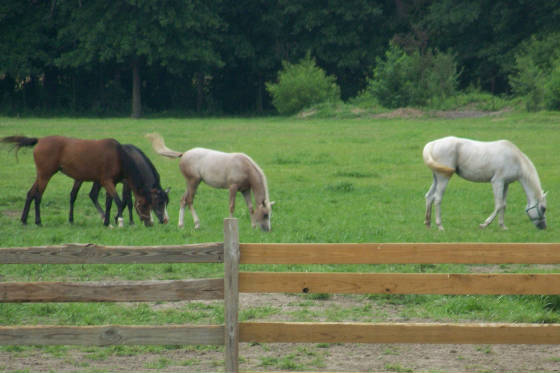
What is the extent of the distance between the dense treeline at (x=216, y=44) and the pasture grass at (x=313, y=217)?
20290 mm

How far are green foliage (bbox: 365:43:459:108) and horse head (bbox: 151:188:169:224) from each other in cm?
3286

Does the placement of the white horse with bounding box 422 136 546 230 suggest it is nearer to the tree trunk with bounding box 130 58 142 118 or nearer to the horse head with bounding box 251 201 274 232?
the horse head with bounding box 251 201 274 232

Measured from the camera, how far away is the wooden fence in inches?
215

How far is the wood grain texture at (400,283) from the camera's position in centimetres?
547

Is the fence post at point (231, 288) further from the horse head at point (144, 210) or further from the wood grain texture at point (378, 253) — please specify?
the horse head at point (144, 210)

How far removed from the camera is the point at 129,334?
5.50 metres

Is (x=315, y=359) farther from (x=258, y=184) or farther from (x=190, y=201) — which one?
(x=190, y=201)

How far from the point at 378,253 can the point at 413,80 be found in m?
42.1

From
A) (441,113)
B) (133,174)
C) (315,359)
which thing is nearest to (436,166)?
(133,174)

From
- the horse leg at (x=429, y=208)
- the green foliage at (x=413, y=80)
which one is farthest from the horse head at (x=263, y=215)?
the green foliage at (x=413, y=80)

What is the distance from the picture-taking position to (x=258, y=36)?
59531 millimetres

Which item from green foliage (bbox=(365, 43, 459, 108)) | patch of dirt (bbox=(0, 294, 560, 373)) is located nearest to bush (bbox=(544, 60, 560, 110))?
green foliage (bbox=(365, 43, 459, 108))

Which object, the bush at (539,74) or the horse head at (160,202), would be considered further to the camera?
the bush at (539,74)

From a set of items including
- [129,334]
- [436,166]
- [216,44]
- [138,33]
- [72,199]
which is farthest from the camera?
[216,44]
